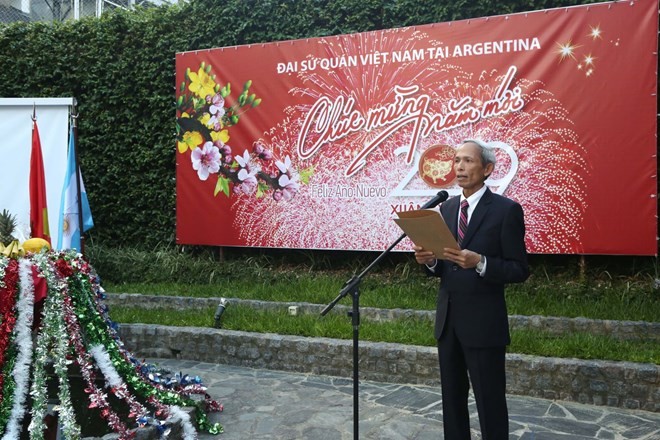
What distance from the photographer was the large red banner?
652cm

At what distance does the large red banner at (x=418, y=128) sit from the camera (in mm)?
6520

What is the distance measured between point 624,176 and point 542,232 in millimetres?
1046

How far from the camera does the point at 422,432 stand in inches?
171

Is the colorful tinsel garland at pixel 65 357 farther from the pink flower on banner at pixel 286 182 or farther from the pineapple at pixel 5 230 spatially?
the pink flower on banner at pixel 286 182

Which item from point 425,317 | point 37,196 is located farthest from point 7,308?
point 37,196

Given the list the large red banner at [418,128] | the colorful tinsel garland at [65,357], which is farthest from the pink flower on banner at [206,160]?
the colorful tinsel garland at [65,357]

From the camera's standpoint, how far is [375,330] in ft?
19.9

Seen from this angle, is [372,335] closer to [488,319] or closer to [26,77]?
[488,319]

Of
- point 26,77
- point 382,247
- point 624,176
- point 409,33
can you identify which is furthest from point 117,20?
point 624,176

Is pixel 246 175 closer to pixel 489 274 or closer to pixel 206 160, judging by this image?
pixel 206 160

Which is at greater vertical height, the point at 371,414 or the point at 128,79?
the point at 128,79

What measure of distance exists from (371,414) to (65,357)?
2310 mm

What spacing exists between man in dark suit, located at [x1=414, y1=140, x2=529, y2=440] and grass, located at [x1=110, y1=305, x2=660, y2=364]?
226 cm

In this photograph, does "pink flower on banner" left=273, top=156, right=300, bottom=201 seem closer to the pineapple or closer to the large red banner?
the large red banner
